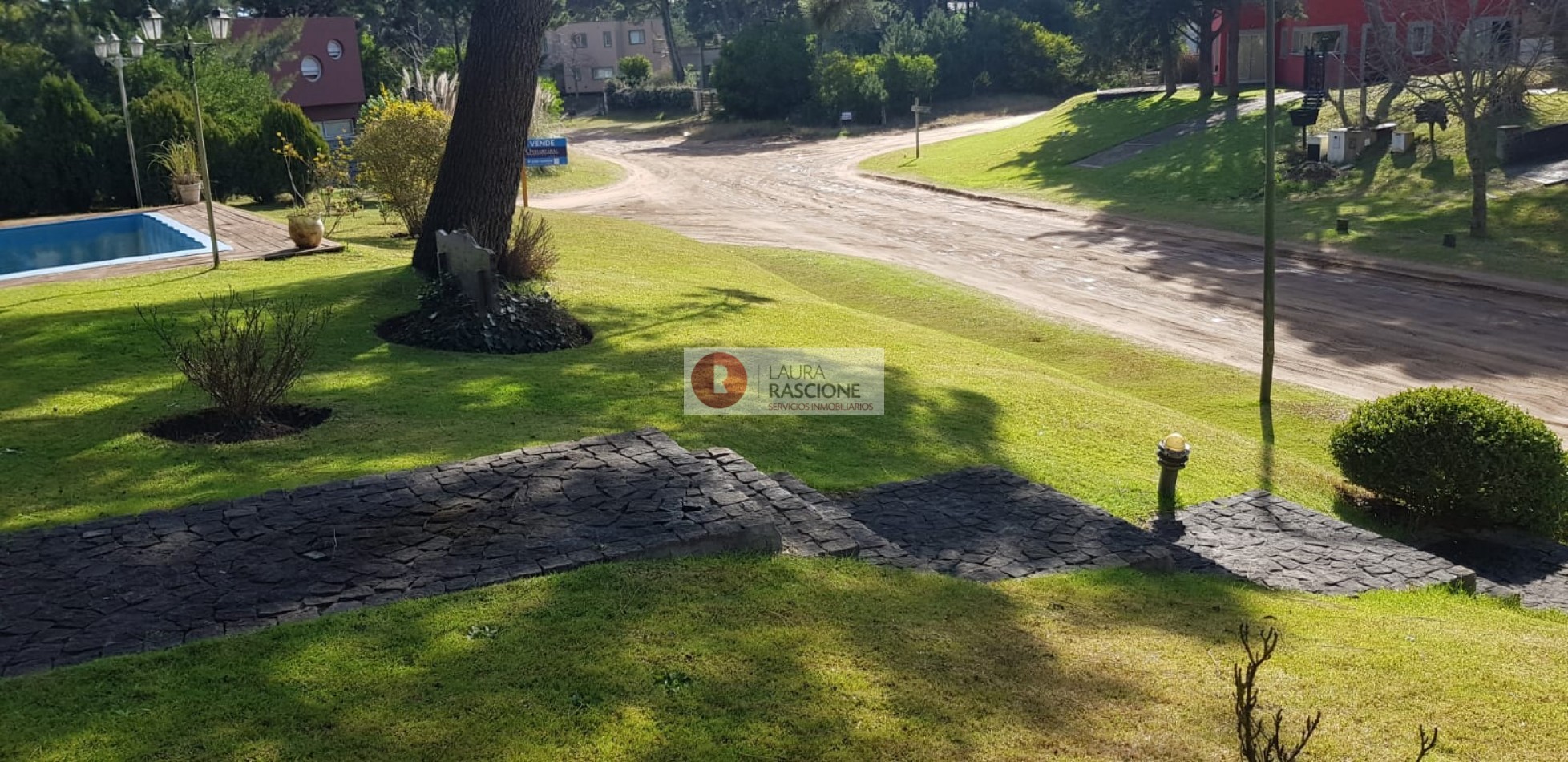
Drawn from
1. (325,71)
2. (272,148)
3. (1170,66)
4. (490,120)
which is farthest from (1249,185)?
(325,71)

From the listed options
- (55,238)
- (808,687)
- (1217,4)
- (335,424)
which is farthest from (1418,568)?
(1217,4)

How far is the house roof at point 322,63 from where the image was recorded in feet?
138

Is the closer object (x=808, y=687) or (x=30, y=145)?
(x=808, y=687)

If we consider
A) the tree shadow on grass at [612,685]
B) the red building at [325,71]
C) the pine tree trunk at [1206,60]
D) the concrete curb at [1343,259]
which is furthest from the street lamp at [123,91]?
the pine tree trunk at [1206,60]

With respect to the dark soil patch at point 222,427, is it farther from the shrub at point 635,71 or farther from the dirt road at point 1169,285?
the shrub at point 635,71

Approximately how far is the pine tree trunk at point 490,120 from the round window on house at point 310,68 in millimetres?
31722

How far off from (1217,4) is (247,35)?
32895 millimetres

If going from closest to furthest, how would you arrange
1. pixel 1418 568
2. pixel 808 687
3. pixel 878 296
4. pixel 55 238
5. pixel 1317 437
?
pixel 808 687
pixel 1418 568
pixel 1317 437
pixel 878 296
pixel 55 238

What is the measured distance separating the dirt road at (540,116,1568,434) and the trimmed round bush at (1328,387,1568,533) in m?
3.94

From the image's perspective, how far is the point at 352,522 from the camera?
630 cm

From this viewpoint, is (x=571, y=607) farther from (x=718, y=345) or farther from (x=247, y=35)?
(x=247, y=35)

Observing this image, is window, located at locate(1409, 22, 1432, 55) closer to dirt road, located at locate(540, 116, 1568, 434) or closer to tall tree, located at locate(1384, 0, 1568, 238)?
tall tree, located at locate(1384, 0, 1568, 238)

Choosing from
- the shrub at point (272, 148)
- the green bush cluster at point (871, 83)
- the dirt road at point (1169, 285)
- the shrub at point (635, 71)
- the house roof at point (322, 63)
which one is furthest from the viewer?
the shrub at point (635, 71)

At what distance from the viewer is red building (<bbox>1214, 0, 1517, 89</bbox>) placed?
3017 cm
